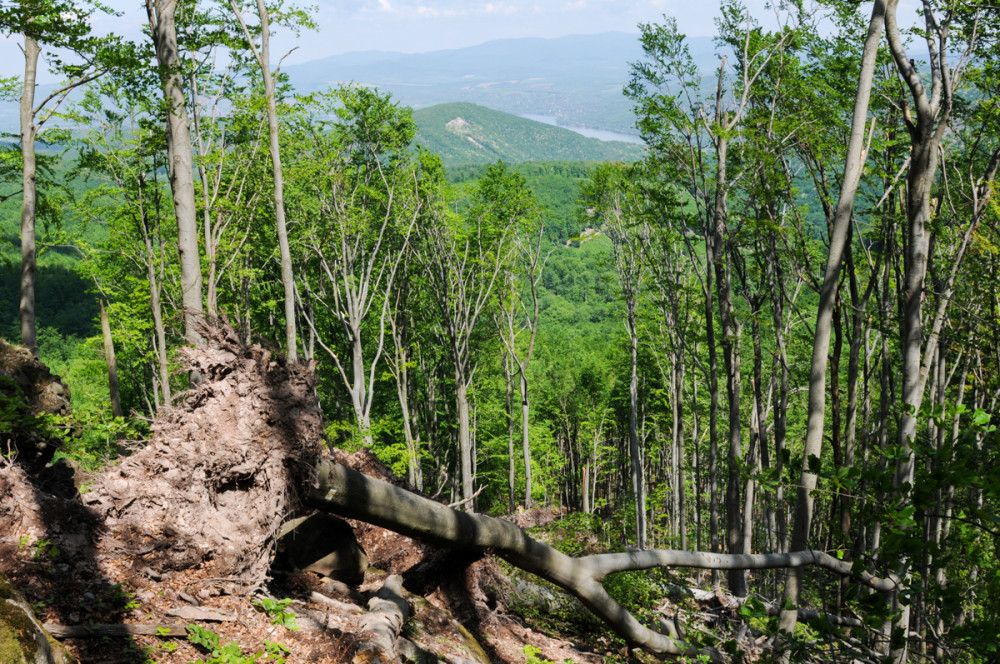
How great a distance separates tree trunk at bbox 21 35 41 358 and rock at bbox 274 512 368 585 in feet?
34.2

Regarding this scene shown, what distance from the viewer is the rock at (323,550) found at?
5.56 meters

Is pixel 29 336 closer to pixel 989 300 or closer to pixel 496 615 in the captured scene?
pixel 496 615

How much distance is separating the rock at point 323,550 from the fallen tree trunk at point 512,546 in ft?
2.03

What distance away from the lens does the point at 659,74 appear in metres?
12.2

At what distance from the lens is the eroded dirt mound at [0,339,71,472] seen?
5.19m

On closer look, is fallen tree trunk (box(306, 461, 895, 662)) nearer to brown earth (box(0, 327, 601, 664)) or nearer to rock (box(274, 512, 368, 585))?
brown earth (box(0, 327, 601, 664))

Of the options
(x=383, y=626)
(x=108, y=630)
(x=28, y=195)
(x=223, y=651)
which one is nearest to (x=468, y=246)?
(x=28, y=195)

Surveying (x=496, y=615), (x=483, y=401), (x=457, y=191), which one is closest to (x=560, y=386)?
(x=483, y=401)

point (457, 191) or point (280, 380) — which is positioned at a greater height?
point (457, 191)

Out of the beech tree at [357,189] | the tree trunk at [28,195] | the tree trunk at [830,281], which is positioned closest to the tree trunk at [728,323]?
the tree trunk at [830,281]

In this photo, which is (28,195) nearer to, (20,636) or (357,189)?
(357,189)

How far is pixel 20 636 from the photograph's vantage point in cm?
267

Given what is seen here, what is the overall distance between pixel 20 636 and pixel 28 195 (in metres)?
13.5

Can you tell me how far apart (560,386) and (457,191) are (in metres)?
17.4
